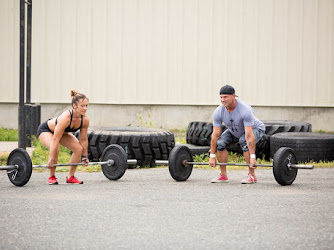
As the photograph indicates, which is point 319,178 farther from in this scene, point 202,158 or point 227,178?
point 202,158

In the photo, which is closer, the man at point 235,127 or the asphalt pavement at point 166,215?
the asphalt pavement at point 166,215

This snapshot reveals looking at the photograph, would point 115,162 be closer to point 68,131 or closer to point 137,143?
point 68,131

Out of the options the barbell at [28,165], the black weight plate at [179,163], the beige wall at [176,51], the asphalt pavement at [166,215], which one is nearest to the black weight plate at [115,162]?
the barbell at [28,165]

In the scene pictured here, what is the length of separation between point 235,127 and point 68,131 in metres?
2.15

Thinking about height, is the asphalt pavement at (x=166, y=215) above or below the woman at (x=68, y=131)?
below

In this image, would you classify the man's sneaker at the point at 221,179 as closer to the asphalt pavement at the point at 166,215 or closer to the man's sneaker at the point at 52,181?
the asphalt pavement at the point at 166,215

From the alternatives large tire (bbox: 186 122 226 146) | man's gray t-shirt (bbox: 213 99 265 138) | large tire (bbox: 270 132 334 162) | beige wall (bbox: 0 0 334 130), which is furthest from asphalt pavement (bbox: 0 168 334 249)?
beige wall (bbox: 0 0 334 130)

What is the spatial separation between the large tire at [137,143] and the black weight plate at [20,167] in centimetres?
222

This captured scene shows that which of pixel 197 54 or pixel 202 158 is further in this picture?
pixel 197 54

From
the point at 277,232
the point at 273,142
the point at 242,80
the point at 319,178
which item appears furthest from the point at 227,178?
the point at 242,80

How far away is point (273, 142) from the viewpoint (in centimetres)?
1077

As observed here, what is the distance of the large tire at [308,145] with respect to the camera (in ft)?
34.4

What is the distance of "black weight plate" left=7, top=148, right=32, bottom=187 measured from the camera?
7.95 metres

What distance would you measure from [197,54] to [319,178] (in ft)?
25.1
